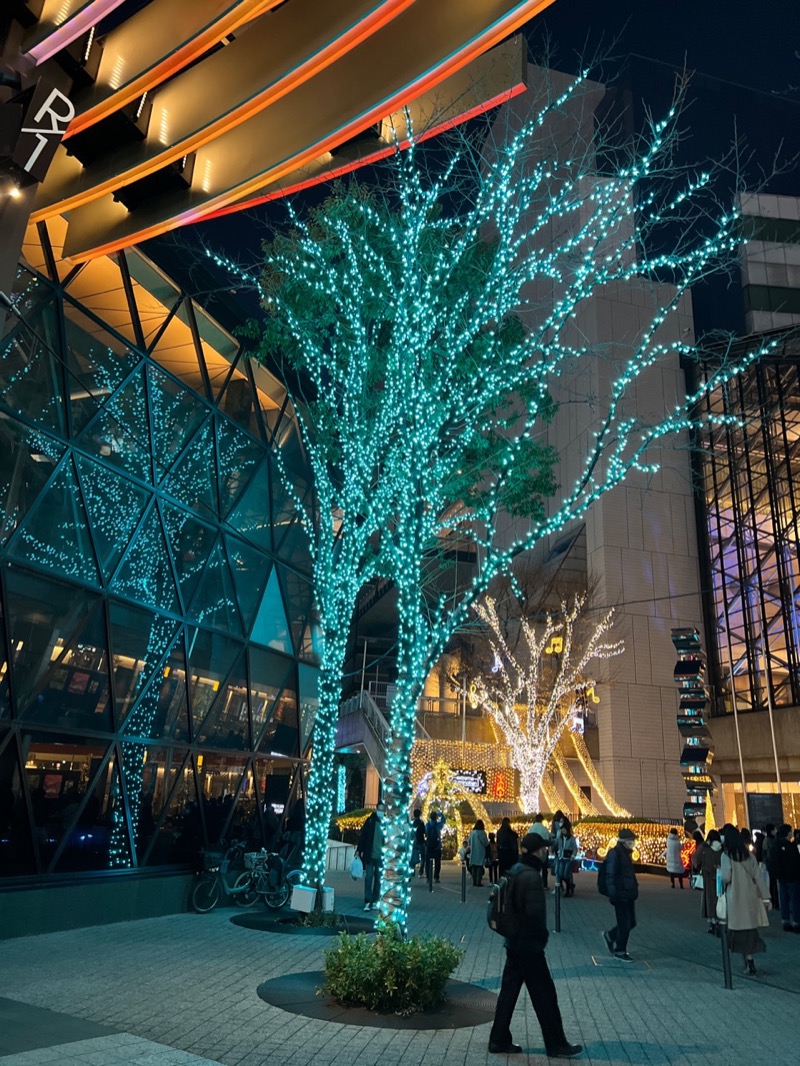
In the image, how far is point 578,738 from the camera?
30.6 metres

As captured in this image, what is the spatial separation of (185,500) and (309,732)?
6464mm

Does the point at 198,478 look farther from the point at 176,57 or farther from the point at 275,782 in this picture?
the point at 176,57

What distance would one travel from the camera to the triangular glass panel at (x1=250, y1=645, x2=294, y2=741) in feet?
50.6

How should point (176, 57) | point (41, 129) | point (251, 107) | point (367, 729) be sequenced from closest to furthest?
point (41, 129)
point (176, 57)
point (251, 107)
point (367, 729)

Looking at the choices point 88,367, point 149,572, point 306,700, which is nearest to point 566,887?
point 306,700

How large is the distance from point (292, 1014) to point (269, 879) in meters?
7.75

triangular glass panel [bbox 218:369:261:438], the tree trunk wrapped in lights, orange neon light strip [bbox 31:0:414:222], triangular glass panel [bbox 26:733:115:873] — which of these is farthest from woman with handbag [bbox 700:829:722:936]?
orange neon light strip [bbox 31:0:414:222]

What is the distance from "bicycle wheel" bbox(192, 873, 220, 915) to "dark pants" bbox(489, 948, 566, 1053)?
8205 millimetres

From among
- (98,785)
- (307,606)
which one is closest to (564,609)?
(307,606)

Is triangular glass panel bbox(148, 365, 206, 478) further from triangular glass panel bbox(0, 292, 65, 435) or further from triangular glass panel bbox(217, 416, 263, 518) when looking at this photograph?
triangular glass panel bbox(0, 292, 65, 435)

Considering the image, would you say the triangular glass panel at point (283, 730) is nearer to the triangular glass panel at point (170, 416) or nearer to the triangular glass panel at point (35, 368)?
the triangular glass panel at point (170, 416)

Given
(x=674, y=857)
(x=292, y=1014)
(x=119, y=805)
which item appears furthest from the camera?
(x=674, y=857)

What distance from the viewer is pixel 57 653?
10.6 metres

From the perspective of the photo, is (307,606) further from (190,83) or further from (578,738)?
(578,738)
